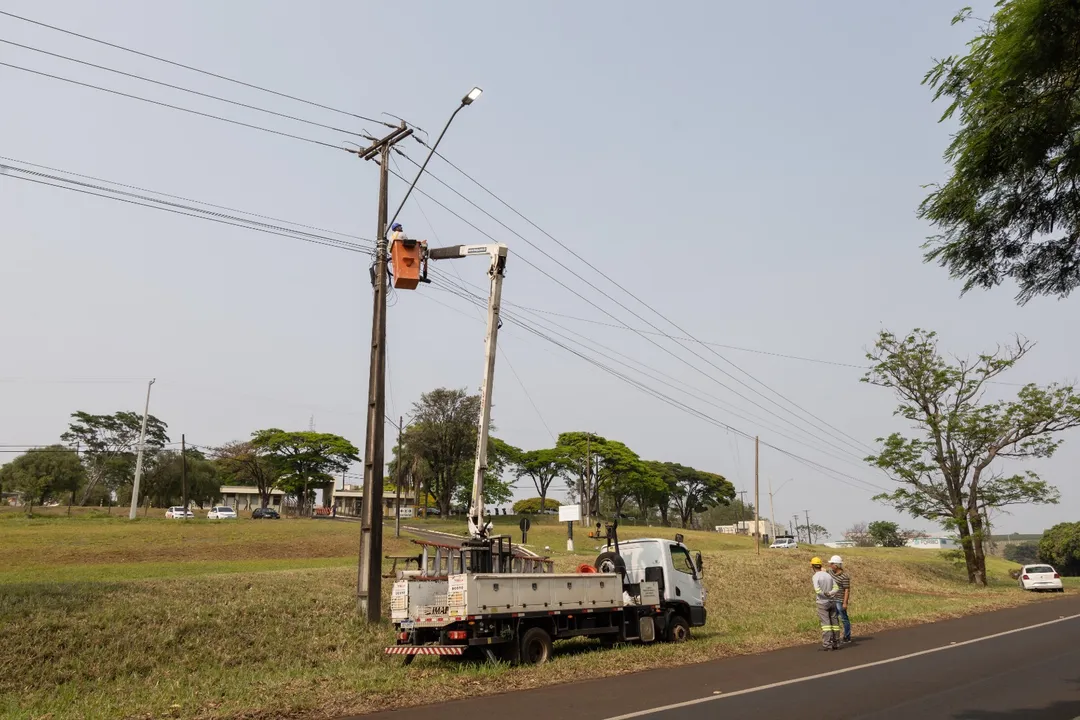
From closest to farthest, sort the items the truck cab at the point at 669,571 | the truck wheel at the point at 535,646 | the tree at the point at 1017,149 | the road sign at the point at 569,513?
the tree at the point at 1017,149, the truck wheel at the point at 535,646, the truck cab at the point at 669,571, the road sign at the point at 569,513

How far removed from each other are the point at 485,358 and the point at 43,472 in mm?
76387

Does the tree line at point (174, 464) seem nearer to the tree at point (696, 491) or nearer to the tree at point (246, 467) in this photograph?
the tree at point (246, 467)

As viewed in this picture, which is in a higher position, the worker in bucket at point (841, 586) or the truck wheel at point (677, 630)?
the worker in bucket at point (841, 586)

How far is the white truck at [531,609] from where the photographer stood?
42.3ft

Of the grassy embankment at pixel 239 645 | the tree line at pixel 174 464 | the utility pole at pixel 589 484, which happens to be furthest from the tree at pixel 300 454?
the grassy embankment at pixel 239 645

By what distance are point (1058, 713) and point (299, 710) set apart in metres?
9.03

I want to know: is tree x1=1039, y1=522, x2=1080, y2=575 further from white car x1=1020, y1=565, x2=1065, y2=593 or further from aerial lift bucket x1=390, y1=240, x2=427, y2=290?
aerial lift bucket x1=390, y1=240, x2=427, y2=290

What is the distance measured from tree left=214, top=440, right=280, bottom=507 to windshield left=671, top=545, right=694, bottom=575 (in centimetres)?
7674

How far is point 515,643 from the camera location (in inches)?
531

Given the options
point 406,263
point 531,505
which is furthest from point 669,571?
point 531,505

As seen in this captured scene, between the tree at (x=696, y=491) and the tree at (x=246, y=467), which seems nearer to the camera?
the tree at (x=246, y=467)

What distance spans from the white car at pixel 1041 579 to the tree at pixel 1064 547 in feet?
168

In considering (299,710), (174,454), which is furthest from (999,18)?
(174,454)

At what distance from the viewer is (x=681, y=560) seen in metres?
18.0
